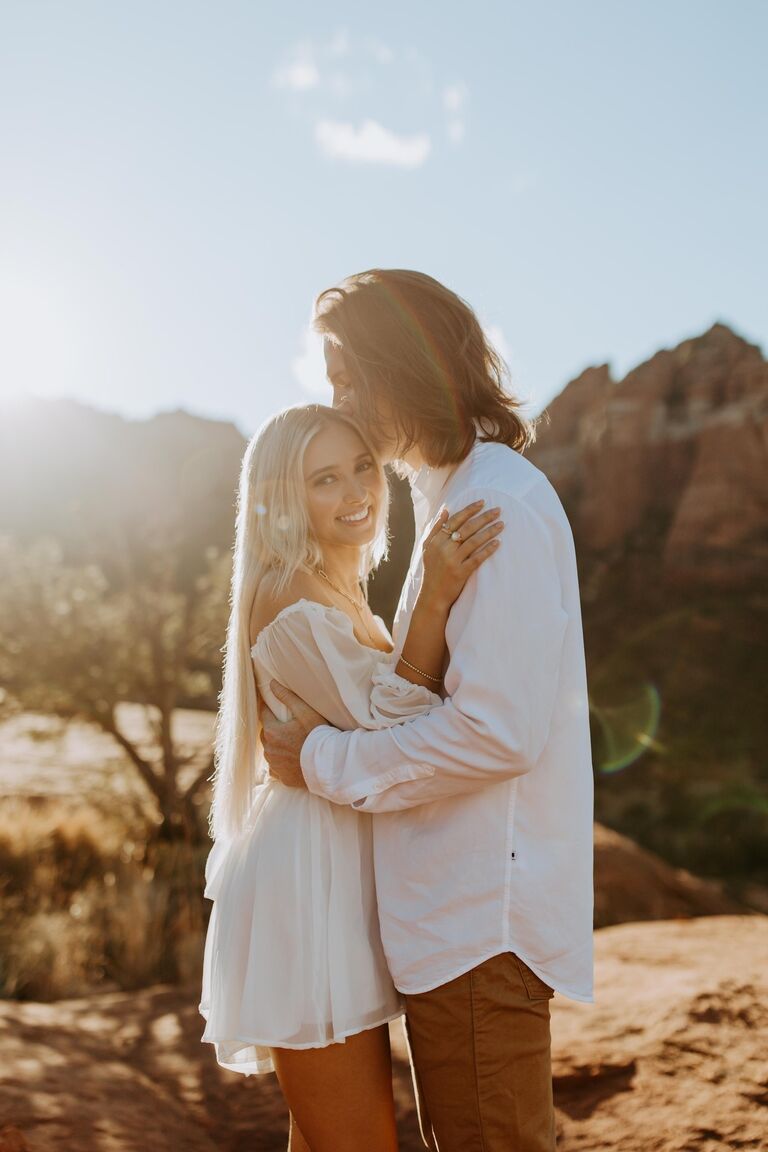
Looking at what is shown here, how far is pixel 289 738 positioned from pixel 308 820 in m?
0.20

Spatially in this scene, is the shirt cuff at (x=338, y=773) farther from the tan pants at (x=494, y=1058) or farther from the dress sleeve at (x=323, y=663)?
the tan pants at (x=494, y=1058)

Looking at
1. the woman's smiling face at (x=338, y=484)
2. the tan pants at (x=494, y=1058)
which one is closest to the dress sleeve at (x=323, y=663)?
the woman's smiling face at (x=338, y=484)

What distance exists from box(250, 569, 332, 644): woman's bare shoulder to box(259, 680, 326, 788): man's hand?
187 mm

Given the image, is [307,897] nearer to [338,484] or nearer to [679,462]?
[338,484]

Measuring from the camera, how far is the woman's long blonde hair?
2.35 metres

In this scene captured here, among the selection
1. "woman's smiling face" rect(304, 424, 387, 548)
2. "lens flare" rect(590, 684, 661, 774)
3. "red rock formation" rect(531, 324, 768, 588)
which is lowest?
"lens flare" rect(590, 684, 661, 774)

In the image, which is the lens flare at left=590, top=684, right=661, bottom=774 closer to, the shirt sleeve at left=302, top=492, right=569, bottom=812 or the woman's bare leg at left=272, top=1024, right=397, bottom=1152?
the woman's bare leg at left=272, top=1024, right=397, bottom=1152

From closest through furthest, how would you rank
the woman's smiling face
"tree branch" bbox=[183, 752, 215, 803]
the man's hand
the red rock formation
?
1. the man's hand
2. the woman's smiling face
3. "tree branch" bbox=[183, 752, 215, 803]
4. the red rock formation

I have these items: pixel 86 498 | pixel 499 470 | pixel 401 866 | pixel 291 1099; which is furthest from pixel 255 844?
pixel 86 498

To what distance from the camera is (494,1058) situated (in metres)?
1.77

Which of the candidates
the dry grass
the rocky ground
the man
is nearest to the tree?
the dry grass

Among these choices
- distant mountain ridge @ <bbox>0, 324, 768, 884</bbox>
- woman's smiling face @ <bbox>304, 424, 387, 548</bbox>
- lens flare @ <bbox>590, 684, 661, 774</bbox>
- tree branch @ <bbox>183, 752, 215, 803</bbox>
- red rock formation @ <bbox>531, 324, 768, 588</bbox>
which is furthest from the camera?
red rock formation @ <bbox>531, 324, 768, 588</bbox>

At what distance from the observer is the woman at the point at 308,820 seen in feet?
6.39

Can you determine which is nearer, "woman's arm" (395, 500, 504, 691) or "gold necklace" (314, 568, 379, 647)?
"woman's arm" (395, 500, 504, 691)
